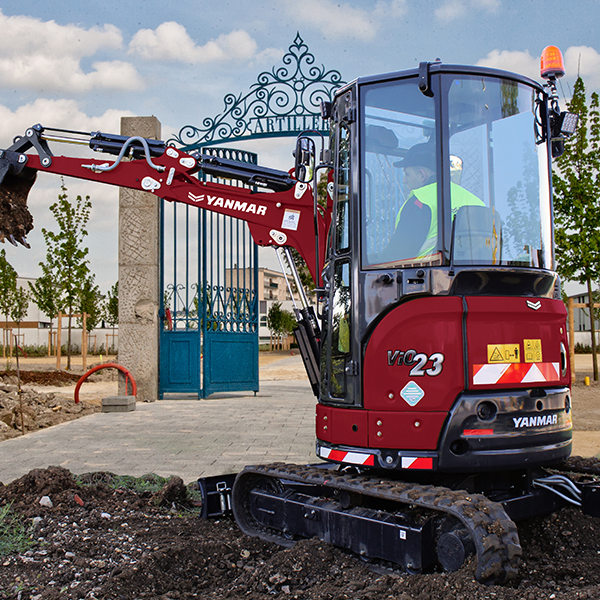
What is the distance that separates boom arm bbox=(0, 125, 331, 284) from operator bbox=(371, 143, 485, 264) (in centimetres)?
106

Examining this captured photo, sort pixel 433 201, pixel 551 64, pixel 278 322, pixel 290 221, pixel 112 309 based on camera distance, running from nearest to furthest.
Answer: pixel 433 201 → pixel 551 64 → pixel 290 221 → pixel 112 309 → pixel 278 322

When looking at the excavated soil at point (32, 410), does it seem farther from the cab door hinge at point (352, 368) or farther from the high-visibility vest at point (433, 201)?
the high-visibility vest at point (433, 201)

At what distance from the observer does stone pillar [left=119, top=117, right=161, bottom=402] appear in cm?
1321

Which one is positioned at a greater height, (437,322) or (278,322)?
(278,322)

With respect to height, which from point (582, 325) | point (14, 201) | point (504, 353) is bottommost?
point (582, 325)

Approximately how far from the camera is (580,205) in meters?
15.3

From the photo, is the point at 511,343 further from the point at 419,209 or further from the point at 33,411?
the point at 33,411

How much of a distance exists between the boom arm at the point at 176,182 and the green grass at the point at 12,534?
2693 millimetres

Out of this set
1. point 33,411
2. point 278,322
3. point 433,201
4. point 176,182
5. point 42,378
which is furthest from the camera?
point 278,322

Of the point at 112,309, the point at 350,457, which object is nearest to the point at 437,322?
the point at 350,457

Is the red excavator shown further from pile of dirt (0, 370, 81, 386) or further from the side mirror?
pile of dirt (0, 370, 81, 386)

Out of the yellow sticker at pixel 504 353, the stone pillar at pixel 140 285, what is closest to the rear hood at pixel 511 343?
the yellow sticker at pixel 504 353

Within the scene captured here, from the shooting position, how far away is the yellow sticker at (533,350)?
3676 mm

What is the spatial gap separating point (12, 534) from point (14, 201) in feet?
12.0
